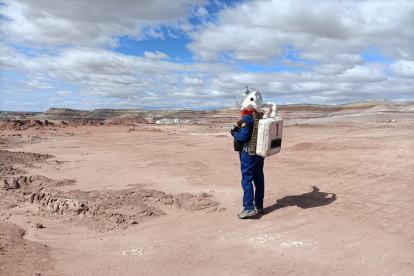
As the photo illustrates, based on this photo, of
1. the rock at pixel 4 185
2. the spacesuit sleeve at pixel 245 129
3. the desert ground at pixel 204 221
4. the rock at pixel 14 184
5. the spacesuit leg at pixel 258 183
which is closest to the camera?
the desert ground at pixel 204 221

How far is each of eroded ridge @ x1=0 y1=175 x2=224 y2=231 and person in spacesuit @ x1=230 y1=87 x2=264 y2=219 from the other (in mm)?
801

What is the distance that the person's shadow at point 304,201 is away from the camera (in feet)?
18.1

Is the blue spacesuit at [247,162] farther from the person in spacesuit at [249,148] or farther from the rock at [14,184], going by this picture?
the rock at [14,184]

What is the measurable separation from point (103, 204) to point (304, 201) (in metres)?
3.84

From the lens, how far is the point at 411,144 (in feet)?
36.2

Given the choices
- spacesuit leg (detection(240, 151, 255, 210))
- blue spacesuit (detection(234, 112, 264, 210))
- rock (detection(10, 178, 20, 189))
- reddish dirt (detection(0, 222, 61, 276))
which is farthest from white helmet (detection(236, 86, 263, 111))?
rock (detection(10, 178, 20, 189))

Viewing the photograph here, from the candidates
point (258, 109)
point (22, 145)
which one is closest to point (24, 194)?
point (258, 109)

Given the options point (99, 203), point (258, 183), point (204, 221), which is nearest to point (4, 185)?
point (99, 203)

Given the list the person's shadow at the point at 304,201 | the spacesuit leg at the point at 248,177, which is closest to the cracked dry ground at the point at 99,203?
the spacesuit leg at the point at 248,177

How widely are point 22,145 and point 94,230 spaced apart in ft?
44.9

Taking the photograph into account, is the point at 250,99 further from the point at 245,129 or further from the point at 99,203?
the point at 99,203

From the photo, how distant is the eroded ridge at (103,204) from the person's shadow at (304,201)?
3.21ft

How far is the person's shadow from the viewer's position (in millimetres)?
5527

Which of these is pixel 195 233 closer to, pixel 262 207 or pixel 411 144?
pixel 262 207
